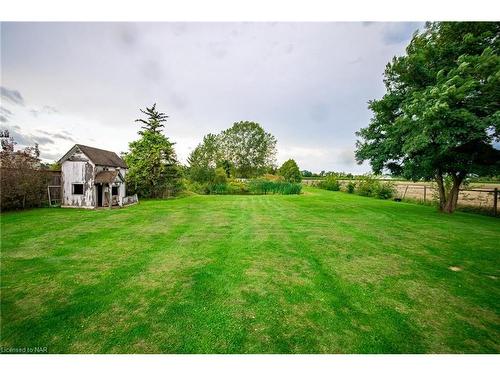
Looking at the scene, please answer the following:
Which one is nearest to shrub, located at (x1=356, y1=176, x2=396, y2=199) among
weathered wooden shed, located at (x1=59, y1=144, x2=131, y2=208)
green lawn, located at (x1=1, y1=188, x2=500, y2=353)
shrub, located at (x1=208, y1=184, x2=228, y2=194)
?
green lawn, located at (x1=1, y1=188, x2=500, y2=353)

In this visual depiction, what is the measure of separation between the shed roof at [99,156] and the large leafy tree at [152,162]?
179 cm

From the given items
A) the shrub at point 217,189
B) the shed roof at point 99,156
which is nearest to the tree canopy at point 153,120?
the shed roof at point 99,156

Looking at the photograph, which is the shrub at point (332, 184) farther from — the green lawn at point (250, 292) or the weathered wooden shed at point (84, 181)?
the weathered wooden shed at point (84, 181)

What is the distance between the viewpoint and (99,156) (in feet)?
53.6

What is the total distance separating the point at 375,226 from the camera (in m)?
9.06

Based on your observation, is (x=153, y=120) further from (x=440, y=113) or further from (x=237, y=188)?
(x=440, y=113)

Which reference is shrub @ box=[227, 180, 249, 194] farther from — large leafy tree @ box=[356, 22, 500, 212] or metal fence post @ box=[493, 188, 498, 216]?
metal fence post @ box=[493, 188, 498, 216]

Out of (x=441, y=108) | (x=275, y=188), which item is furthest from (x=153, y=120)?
(x=441, y=108)

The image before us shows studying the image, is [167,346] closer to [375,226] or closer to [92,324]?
[92,324]

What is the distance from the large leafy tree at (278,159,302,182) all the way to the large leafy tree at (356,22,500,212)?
92.6 ft

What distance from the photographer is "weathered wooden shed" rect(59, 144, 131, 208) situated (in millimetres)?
14609

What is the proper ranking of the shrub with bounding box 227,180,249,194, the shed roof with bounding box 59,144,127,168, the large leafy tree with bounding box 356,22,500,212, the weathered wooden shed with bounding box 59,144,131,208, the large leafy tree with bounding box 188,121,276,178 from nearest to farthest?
the large leafy tree with bounding box 356,22,500,212 < the weathered wooden shed with bounding box 59,144,131,208 < the shed roof with bounding box 59,144,127,168 < the shrub with bounding box 227,180,249,194 < the large leafy tree with bounding box 188,121,276,178

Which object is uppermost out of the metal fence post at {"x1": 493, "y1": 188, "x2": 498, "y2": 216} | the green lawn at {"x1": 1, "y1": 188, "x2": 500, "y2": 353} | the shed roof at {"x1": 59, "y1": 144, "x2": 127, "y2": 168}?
the shed roof at {"x1": 59, "y1": 144, "x2": 127, "y2": 168}

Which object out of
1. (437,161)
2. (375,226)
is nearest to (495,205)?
(437,161)
